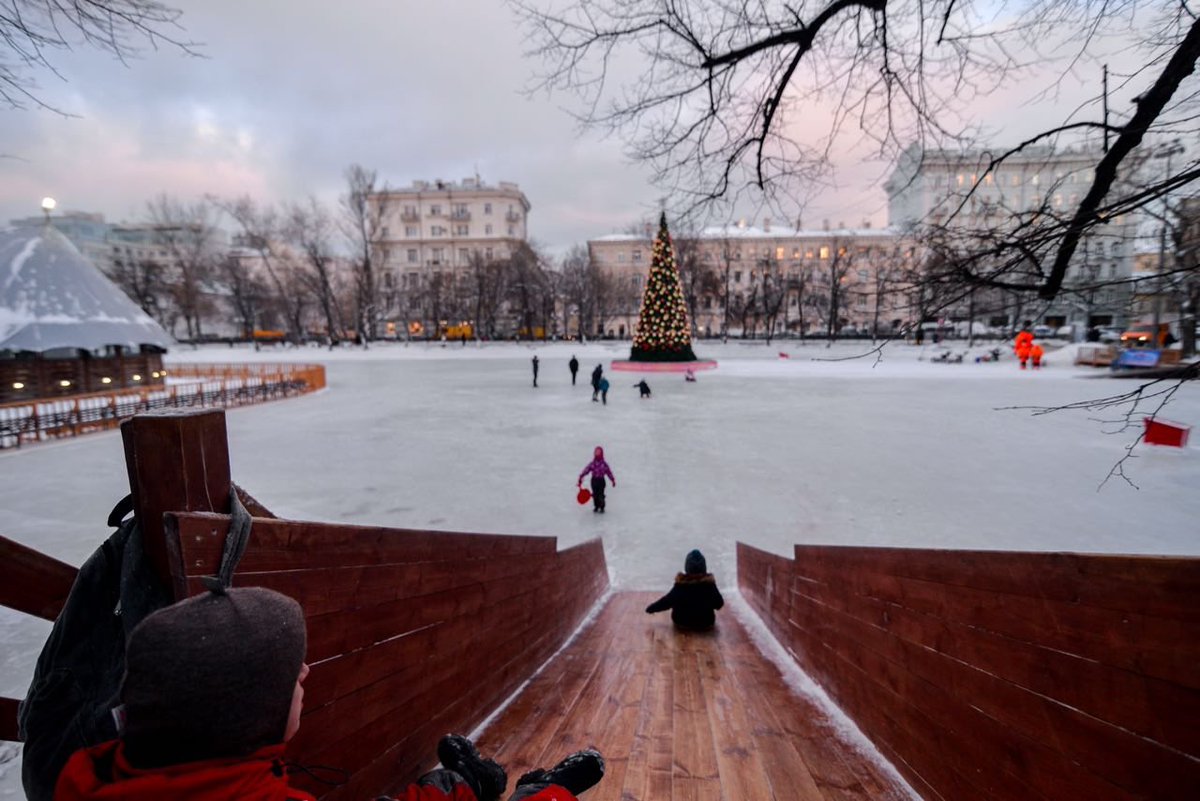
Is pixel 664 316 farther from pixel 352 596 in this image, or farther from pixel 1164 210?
pixel 352 596

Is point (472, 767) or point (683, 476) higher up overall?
point (472, 767)

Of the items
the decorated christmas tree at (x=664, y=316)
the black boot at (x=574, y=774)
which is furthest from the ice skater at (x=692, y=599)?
the decorated christmas tree at (x=664, y=316)

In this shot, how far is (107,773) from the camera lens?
3.03 ft

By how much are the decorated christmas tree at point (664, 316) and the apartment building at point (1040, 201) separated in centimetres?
2720

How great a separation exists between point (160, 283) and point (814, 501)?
62.7m

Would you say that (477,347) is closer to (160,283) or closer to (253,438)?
(160,283)

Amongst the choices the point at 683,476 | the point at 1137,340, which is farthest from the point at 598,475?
the point at 1137,340

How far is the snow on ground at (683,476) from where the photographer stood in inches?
265

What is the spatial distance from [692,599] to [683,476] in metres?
4.98

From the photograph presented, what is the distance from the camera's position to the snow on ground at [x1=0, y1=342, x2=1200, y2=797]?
6.72m

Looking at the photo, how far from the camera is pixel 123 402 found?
17.1 metres

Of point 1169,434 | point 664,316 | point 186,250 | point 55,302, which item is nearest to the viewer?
point 1169,434

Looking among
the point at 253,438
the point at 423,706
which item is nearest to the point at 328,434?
the point at 253,438

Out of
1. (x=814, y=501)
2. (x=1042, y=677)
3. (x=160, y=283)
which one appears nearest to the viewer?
(x=1042, y=677)
